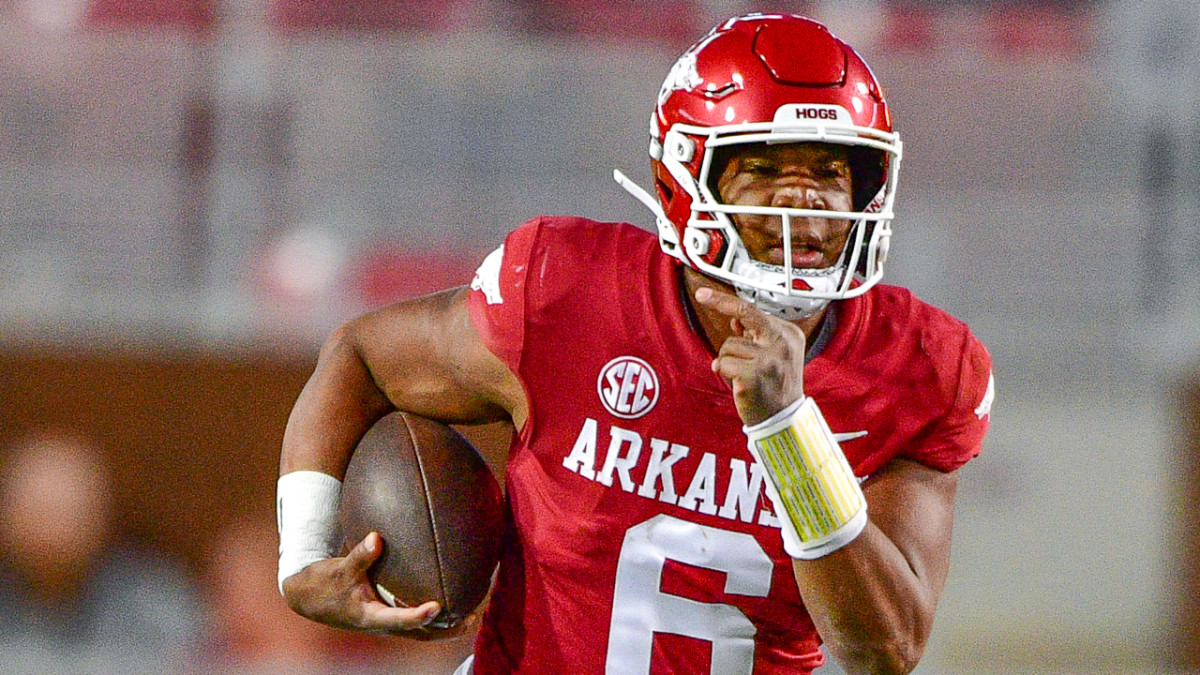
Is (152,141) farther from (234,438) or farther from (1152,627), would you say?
(1152,627)

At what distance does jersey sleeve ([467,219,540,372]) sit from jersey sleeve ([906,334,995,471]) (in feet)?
1.36

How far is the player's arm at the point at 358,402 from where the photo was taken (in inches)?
54.6

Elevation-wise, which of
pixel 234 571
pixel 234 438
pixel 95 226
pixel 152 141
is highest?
pixel 152 141

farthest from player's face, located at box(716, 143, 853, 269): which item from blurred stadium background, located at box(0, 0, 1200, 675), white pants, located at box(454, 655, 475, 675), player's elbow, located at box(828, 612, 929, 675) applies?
blurred stadium background, located at box(0, 0, 1200, 675)

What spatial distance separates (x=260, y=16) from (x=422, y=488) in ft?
7.01

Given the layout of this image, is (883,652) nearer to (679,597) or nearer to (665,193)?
(679,597)

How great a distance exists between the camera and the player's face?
1.27 metres

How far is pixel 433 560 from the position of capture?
1.33 metres

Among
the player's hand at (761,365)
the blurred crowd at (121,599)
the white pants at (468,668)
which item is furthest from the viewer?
the blurred crowd at (121,599)

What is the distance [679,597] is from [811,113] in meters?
0.49

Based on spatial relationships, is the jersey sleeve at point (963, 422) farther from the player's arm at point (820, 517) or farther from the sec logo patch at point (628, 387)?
the sec logo patch at point (628, 387)

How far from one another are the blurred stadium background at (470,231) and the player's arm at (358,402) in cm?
157

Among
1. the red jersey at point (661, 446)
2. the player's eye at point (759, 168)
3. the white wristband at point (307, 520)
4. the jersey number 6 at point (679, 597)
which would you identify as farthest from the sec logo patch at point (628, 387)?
the white wristband at point (307, 520)

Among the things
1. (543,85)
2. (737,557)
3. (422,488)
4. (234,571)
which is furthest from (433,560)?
(543,85)
